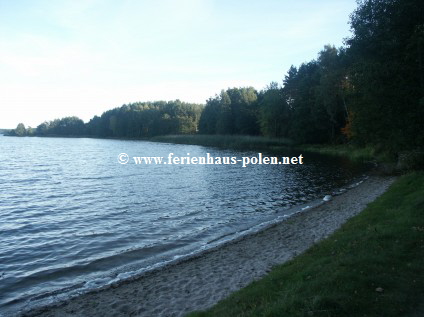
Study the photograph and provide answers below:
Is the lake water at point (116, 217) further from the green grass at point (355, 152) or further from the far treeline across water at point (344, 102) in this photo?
the far treeline across water at point (344, 102)

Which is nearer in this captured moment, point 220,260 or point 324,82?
point 220,260

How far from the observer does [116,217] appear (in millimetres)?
18500

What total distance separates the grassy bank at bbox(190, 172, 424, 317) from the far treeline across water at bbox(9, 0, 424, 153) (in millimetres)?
13385

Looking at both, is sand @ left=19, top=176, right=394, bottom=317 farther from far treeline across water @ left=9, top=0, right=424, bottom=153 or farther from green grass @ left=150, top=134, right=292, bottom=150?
green grass @ left=150, top=134, right=292, bottom=150

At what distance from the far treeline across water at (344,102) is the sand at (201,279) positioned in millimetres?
11946

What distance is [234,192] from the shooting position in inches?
1037

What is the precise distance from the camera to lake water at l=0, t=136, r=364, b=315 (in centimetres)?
1162

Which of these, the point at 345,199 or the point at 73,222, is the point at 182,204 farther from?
the point at 345,199

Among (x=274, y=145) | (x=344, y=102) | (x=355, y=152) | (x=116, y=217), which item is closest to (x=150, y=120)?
(x=274, y=145)

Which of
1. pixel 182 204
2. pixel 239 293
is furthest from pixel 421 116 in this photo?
pixel 239 293

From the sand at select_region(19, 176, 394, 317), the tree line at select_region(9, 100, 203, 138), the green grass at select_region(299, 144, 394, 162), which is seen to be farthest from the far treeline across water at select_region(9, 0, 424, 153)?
the sand at select_region(19, 176, 394, 317)

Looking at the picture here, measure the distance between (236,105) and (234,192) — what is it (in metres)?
90.9

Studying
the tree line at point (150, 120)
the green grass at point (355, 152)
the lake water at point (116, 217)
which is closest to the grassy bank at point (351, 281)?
the lake water at point (116, 217)

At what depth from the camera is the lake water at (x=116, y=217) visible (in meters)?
11.6
